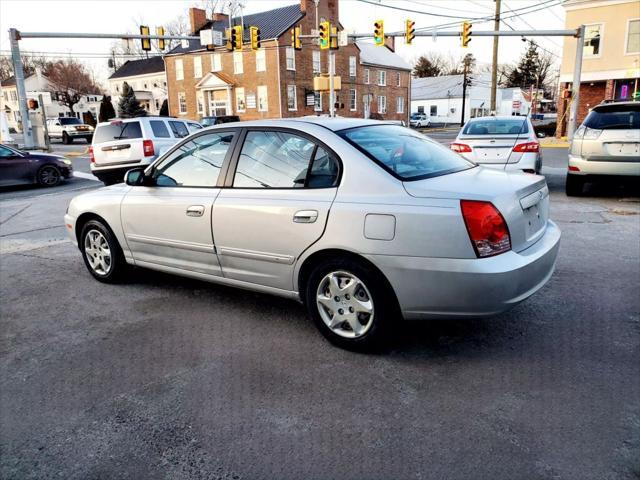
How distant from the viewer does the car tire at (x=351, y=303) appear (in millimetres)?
3535

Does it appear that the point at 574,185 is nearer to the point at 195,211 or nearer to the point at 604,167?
the point at 604,167

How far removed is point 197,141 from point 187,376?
84.6 inches

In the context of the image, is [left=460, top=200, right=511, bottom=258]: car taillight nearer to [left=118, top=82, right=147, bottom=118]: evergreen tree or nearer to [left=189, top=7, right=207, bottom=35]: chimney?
[left=189, top=7, right=207, bottom=35]: chimney

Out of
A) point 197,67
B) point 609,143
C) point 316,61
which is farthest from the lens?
point 197,67

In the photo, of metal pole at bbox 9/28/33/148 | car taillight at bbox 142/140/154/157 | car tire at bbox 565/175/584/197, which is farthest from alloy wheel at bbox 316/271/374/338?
metal pole at bbox 9/28/33/148

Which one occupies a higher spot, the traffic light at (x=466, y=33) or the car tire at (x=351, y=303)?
the traffic light at (x=466, y=33)

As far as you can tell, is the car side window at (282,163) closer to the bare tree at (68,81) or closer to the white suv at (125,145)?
the white suv at (125,145)

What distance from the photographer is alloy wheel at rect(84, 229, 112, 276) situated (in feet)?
17.8

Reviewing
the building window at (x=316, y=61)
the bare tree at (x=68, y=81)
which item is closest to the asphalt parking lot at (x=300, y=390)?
the building window at (x=316, y=61)

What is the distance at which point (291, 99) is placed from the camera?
42.4m

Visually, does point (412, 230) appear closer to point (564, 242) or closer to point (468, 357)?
point (468, 357)

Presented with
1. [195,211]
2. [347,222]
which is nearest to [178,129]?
[195,211]

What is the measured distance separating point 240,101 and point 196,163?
41323 millimetres

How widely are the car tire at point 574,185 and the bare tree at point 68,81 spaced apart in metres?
65.9
